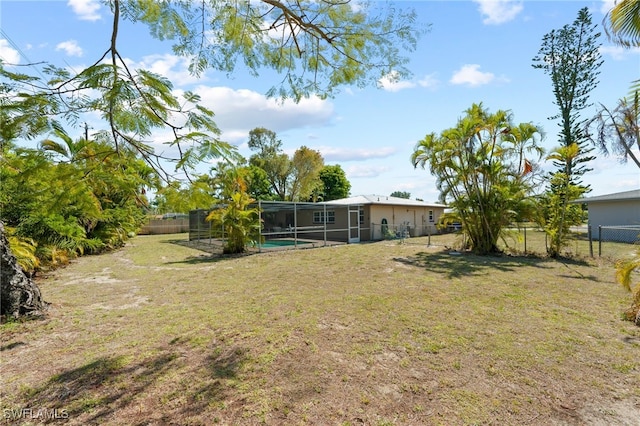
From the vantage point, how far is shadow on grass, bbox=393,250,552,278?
8.72m

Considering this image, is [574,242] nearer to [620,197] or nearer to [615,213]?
[620,197]

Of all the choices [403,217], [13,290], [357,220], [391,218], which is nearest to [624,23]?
[13,290]

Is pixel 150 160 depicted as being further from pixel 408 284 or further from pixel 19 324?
pixel 408 284

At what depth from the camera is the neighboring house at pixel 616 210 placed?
53.0ft

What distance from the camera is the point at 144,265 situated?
10406 millimetres

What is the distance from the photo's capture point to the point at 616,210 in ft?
56.4

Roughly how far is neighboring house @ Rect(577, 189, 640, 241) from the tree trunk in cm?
2049

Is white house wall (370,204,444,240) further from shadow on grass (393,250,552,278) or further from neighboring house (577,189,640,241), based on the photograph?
neighboring house (577,189,640,241)

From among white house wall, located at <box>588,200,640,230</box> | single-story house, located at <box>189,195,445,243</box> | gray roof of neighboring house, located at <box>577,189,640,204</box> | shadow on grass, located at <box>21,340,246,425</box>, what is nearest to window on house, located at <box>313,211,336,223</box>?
single-story house, located at <box>189,195,445,243</box>

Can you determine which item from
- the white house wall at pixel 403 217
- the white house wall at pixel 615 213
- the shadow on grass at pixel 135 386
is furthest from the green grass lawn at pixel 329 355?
the white house wall at pixel 615 213

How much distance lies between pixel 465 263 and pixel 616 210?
13252 millimetres

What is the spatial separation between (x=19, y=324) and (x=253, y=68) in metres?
4.71

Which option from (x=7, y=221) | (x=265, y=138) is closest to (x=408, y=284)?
(x=7, y=221)

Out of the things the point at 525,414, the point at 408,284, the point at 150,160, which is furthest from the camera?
the point at 408,284
